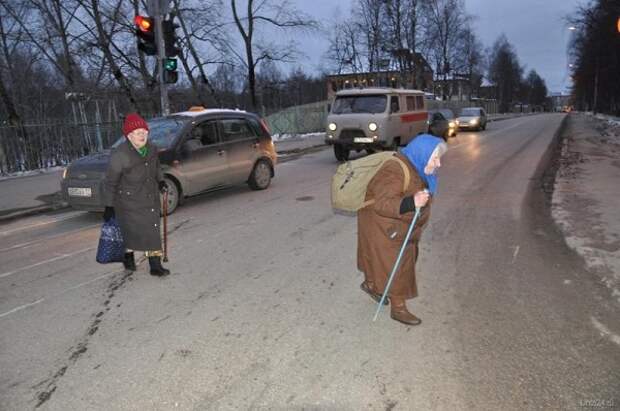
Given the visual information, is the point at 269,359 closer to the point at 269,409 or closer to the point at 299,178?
the point at 269,409

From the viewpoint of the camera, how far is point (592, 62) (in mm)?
45375

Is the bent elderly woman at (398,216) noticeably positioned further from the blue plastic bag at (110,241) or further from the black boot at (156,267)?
the blue plastic bag at (110,241)

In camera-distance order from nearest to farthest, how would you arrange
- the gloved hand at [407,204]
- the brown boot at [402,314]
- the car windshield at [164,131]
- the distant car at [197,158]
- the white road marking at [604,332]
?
the gloved hand at [407,204] → the white road marking at [604,332] → the brown boot at [402,314] → the distant car at [197,158] → the car windshield at [164,131]

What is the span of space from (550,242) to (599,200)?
3.27 m

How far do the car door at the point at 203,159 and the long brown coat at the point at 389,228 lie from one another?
5.35 m

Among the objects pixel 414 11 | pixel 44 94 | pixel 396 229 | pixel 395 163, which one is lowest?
pixel 396 229

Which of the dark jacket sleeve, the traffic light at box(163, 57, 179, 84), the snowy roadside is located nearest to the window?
the traffic light at box(163, 57, 179, 84)

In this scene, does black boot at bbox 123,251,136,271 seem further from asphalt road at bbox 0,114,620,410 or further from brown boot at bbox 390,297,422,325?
brown boot at bbox 390,297,422,325

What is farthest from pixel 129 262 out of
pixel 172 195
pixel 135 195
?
pixel 172 195

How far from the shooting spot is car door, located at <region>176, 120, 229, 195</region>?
8.57 meters

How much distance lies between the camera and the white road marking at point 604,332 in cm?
353

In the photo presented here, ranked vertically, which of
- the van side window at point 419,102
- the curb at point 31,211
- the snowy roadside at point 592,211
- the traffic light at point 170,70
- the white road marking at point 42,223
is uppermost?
the traffic light at point 170,70

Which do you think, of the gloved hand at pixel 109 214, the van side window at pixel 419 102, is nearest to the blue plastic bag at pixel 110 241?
the gloved hand at pixel 109 214

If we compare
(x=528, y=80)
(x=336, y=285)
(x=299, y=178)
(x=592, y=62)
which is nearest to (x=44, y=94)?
(x=299, y=178)
